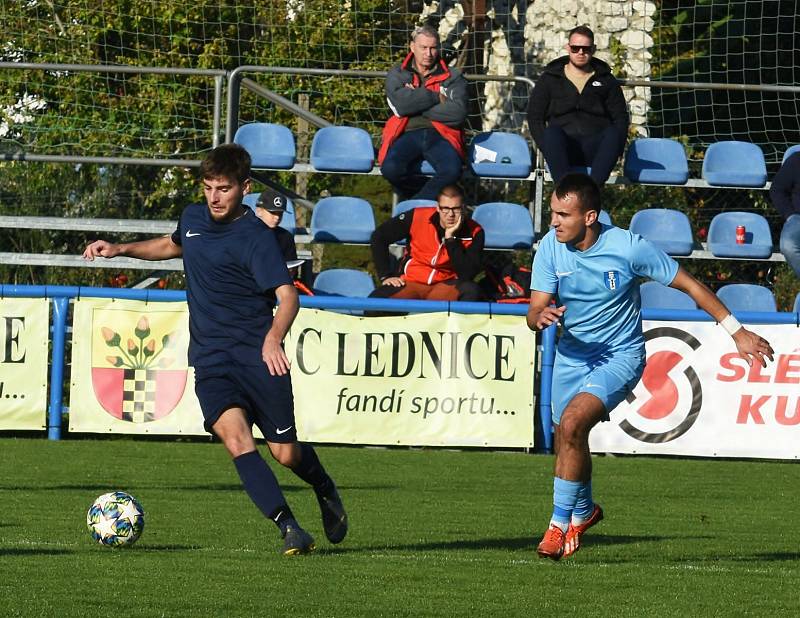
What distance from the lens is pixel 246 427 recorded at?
23.4 feet

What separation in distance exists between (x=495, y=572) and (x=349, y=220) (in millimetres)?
8651

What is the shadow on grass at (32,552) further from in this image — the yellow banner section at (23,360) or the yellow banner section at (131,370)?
the yellow banner section at (23,360)

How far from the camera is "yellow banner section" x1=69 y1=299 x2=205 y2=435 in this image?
12758 mm

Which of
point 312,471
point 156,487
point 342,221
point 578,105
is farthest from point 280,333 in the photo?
point 578,105

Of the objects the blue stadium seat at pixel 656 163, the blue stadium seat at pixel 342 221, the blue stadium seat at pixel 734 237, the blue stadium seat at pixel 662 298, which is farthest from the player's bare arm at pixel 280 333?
the blue stadium seat at pixel 734 237

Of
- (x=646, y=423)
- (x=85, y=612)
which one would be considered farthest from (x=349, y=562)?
(x=646, y=423)

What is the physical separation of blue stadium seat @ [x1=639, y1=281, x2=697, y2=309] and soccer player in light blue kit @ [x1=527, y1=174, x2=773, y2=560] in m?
6.52

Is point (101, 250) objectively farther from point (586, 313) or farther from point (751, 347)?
point (751, 347)

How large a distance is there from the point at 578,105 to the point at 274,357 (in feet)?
28.4

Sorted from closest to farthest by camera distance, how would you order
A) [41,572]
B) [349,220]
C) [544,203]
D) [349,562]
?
[41,572]
[349,562]
[349,220]
[544,203]

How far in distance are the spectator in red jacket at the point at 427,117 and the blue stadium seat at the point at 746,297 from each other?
281cm

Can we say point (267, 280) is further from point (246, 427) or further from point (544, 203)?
point (544, 203)

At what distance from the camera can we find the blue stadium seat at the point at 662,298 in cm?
1420

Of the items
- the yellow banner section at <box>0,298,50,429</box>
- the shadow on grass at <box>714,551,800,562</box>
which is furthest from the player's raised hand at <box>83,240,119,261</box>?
the yellow banner section at <box>0,298,50,429</box>
